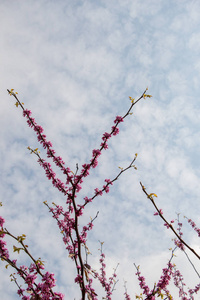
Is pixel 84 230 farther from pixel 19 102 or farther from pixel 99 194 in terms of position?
pixel 19 102

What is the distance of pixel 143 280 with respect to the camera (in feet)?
24.7

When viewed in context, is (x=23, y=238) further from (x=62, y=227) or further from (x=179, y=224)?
(x=179, y=224)

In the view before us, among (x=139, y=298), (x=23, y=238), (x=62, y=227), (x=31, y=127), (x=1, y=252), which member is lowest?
(x=139, y=298)

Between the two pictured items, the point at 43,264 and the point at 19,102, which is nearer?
the point at 43,264

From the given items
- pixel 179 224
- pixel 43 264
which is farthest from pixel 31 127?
pixel 179 224

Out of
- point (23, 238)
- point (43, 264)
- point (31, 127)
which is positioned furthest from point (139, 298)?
point (31, 127)

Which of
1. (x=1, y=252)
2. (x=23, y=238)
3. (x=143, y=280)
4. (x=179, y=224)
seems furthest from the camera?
(x=179, y=224)

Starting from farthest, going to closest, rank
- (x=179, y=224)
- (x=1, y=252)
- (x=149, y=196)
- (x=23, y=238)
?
1. (x=179, y=224)
2. (x=1, y=252)
3. (x=23, y=238)
4. (x=149, y=196)

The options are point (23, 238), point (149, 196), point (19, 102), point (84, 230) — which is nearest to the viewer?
point (149, 196)

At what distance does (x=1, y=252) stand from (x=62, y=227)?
2.11 m

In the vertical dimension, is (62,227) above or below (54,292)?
above

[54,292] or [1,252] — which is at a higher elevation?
[1,252]

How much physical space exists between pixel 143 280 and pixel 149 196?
6573 mm

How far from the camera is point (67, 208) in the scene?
233 inches
